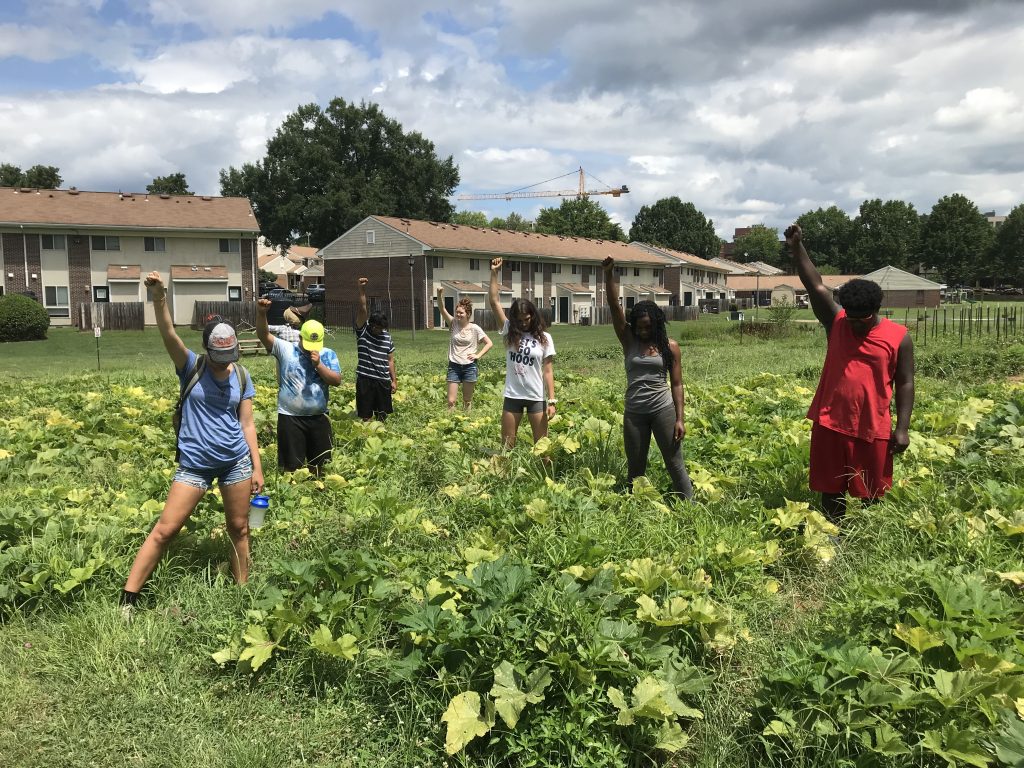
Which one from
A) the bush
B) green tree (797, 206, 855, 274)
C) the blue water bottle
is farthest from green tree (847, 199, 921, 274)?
the blue water bottle

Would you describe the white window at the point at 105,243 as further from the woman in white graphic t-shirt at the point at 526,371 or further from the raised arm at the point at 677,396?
the raised arm at the point at 677,396

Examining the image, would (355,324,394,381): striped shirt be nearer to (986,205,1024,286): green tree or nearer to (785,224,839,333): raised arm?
(785,224,839,333): raised arm

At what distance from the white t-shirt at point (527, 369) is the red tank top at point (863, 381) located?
2.60 metres

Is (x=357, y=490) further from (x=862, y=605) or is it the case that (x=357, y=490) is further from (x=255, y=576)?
(x=862, y=605)

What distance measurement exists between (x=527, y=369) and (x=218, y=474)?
3.02 meters

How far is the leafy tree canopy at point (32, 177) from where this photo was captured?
222 feet

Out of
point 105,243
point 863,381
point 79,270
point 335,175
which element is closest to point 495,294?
point 863,381

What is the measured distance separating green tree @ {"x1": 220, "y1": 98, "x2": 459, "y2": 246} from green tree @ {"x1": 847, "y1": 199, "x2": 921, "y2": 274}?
6626 cm

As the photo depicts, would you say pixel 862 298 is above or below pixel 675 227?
below

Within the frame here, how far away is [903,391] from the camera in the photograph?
4594mm

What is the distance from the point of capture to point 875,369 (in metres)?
4.55

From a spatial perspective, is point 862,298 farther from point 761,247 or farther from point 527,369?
point 761,247

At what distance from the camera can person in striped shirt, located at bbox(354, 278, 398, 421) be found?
8.41 meters

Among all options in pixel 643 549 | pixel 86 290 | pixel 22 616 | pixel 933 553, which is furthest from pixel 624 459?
pixel 86 290
